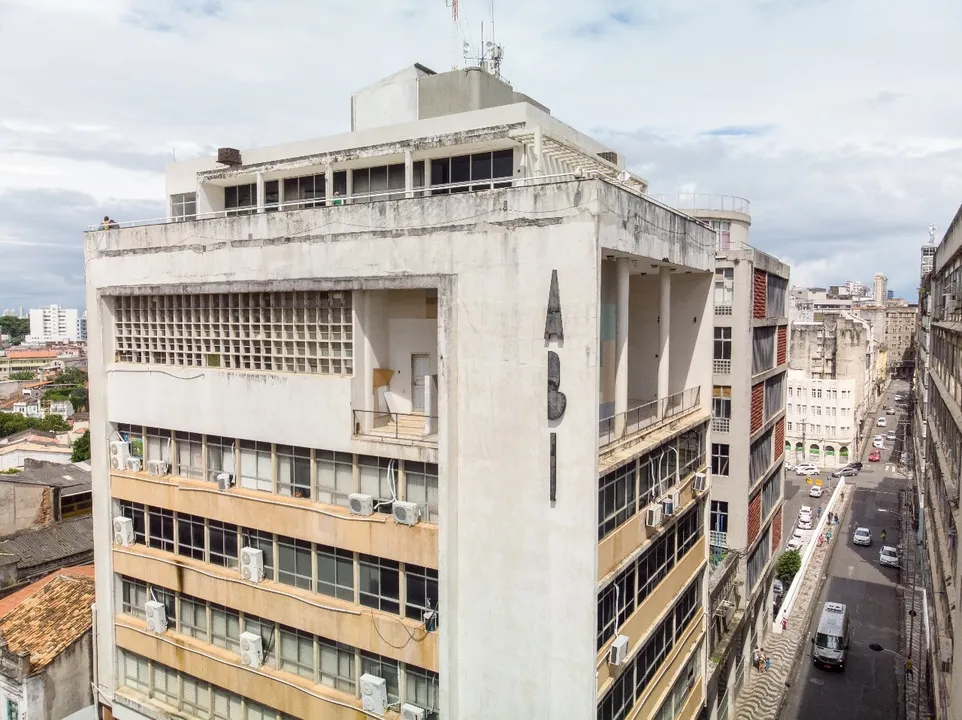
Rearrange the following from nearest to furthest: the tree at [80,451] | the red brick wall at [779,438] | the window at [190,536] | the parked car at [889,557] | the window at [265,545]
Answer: the window at [265,545]
the window at [190,536]
the red brick wall at [779,438]
the parked car at [889,557]
the tree at [80,451]

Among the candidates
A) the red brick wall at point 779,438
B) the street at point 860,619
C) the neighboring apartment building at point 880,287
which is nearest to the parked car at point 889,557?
the street at point 860,619

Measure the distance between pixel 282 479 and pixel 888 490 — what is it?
216 ft

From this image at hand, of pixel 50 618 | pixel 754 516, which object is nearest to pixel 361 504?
pixel 50 618

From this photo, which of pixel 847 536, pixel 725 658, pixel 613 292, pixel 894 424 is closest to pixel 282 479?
pixel 613 292

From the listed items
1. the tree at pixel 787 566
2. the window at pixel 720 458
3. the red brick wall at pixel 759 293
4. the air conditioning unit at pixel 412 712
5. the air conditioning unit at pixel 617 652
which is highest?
the red brick wall at pixel 759 293

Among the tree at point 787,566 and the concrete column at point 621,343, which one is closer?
the concrete column at point 621,343

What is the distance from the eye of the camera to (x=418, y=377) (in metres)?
15.2

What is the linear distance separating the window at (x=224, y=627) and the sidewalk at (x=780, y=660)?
70.9ft

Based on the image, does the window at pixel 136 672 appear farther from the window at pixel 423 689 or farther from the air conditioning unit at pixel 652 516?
the air conditioning unit at pixel 652 516

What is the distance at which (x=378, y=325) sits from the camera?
14.9 metres

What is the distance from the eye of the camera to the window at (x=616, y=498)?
12945 millimetres

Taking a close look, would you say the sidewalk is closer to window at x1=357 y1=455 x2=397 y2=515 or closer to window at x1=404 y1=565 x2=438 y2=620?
window at x1=404 y1=565 x2=438 y2=620

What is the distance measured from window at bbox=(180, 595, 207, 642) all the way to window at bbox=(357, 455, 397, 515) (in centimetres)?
597

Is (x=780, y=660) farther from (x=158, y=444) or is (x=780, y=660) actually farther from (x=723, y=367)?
(x=158, y=444)
